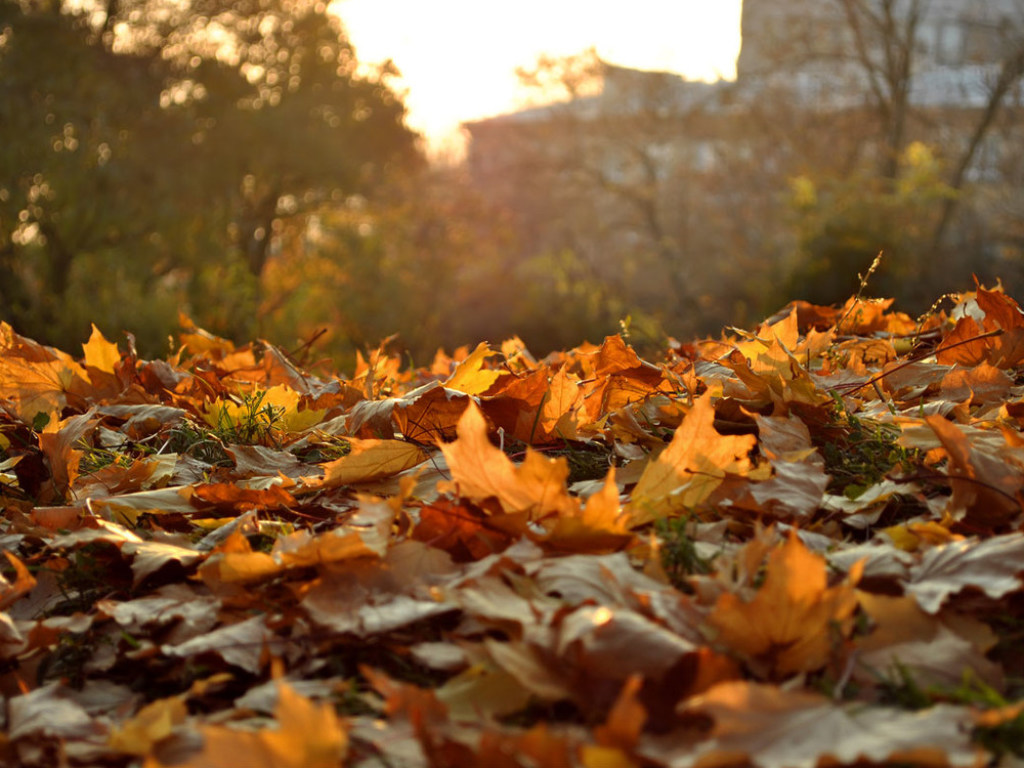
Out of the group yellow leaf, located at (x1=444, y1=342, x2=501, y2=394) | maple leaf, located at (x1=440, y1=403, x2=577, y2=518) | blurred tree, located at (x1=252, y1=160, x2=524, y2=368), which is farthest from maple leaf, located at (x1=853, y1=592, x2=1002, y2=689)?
blurred tree, located at (x1=252, y1=160, x2=524, y2=368)

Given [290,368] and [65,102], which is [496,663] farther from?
[65,102]

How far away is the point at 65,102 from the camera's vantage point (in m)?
12.9

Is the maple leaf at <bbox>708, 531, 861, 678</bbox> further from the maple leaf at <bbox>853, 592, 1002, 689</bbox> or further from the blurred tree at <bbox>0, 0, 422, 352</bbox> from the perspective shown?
the blurred tree at <bbox>0, 0, 422, 352</bbox>

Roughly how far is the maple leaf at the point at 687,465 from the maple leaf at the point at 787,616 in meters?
0.30

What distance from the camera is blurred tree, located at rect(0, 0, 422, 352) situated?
11719 mm

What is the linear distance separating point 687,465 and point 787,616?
1.19 feet

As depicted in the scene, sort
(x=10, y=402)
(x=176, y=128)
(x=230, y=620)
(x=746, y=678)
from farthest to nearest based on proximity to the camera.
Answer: (x=176, y=128)
(x=10, y=402)
(x=230, y=620)
(x=746, y=678)

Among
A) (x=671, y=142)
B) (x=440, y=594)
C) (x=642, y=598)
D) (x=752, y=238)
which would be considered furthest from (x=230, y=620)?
(x=671, y=142)

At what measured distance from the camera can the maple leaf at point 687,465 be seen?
124cm

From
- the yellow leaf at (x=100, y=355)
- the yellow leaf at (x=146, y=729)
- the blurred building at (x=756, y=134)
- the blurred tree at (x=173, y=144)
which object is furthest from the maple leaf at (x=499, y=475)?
the blurred building at (x=756, y=134)

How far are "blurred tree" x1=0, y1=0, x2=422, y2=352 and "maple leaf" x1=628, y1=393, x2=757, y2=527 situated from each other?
5796mm

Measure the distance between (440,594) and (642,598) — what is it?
22 cm

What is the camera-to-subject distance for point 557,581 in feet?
3.40

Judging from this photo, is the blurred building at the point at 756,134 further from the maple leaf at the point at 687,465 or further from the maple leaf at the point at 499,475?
the maple leaf at the point at 499,475
